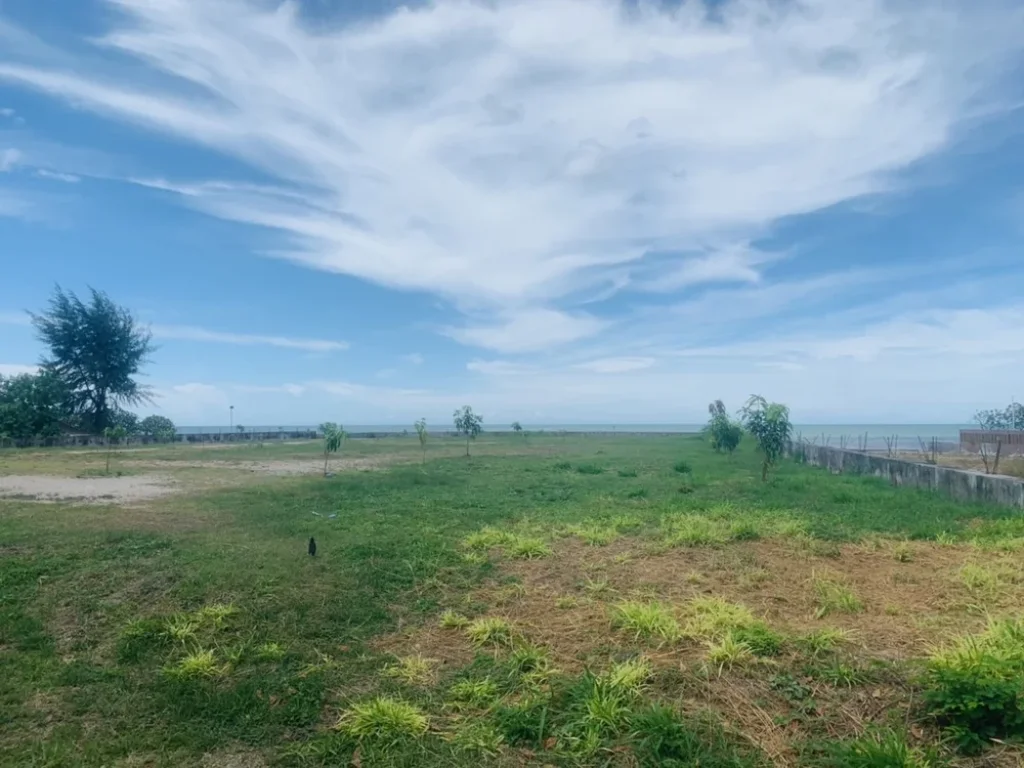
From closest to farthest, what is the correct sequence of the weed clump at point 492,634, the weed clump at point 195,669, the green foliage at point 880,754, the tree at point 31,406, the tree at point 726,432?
the green foliage at point 880,754
the weed clump at point 195,669
the weed clump at point 492,634
the tree at point 726,432
the tree at point 31,406

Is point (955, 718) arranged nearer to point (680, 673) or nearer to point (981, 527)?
point (680, 673)

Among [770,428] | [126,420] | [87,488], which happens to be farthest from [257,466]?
[126,420]

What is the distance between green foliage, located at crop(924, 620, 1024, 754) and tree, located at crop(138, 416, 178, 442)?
4588cm

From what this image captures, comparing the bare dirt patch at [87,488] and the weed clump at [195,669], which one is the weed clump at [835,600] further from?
the bare dirt patch at [87,488]

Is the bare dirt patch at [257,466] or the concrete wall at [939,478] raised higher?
the concrete wall at [939,478]

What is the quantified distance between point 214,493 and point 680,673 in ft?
38.4

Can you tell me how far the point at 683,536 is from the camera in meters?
7.28

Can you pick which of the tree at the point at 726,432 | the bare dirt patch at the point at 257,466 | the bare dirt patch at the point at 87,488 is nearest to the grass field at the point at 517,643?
the bare dirt patch at the point at 87,488

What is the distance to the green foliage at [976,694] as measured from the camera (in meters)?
3.26

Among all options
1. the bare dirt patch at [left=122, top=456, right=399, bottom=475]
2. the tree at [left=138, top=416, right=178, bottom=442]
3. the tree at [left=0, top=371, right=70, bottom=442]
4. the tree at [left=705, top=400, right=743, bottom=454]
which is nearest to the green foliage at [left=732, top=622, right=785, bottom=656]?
the bare dirt patch at [left=122, top=456, right=399, bottom=475]

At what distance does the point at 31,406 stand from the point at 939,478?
40932 millimetres

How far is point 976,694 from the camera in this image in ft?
11.0

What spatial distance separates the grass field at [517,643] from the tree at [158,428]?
122 ft

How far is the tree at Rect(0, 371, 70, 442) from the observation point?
34.6 m
